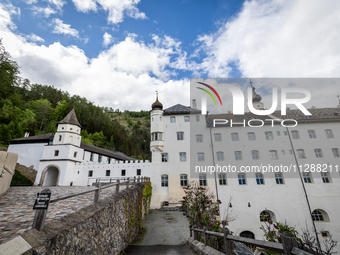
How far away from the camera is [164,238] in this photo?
9.85 metres

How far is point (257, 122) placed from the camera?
74.0 ft

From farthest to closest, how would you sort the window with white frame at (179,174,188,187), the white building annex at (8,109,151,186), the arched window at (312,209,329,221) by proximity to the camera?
the white building annex at (8,109,151,186) < the window with white frame at (179,174,188,187) < the arched window at (312,209,329,221)

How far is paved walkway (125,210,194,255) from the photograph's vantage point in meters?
7.59

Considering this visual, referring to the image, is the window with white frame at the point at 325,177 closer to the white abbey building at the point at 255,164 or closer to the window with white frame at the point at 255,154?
the white abbey building at the point at 255,164

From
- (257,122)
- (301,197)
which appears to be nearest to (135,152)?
(257,122)

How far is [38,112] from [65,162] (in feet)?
76.4

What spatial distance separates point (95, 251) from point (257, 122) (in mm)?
23058

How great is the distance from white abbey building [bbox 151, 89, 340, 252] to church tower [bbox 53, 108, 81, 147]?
13.5 metres

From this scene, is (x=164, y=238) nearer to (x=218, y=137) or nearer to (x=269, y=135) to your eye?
(x=218, y=137)

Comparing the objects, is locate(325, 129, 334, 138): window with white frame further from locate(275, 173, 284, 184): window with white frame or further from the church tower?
the church tower

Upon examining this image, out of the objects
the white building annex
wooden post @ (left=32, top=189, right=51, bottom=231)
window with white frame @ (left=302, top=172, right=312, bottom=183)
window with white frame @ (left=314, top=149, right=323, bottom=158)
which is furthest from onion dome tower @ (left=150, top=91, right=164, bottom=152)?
window with white frame @ (left=314, top=149, right=323, bottom=158)

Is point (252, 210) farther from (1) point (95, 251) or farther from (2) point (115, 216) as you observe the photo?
(1) point (95, 251)

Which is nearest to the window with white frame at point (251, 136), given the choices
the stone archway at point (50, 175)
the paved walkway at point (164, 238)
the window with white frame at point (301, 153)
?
the window with white frame at point (301, 153)

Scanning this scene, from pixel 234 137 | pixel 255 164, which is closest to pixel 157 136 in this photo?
Answer: pixel 234 137
